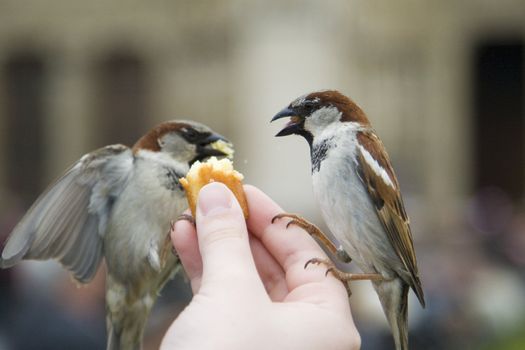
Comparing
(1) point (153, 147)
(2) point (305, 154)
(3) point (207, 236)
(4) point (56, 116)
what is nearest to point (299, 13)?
(2) point (305, 154)

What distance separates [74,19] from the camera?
10852 mm

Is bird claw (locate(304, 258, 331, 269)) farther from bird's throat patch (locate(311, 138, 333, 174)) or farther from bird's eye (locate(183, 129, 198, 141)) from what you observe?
bird's eye (locate(183, 129, 198, 141))

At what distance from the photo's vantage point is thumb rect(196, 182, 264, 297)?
5.61ft

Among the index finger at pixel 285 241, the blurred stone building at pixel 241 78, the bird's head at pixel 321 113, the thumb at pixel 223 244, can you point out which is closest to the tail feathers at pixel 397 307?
the index finger at pixel 285 241

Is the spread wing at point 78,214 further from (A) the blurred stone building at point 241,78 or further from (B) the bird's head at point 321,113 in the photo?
(A) the blurred stone building at point 241,78

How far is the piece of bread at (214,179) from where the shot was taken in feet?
6.70

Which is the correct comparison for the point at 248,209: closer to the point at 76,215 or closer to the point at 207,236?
the point at 207,236

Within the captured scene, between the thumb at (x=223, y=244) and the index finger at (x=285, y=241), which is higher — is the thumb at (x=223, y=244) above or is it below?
above

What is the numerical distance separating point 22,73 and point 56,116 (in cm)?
60

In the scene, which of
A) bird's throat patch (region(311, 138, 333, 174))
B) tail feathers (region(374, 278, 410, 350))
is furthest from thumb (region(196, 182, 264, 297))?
tail feathers (region(374, 278, 410, 350))

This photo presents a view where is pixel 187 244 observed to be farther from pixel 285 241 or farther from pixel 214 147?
pixel 214 147

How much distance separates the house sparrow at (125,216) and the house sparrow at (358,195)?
41 centimetres

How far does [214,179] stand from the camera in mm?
2047

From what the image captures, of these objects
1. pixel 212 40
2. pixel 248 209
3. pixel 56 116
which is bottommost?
pixel 56 116
